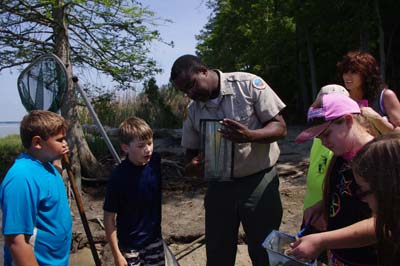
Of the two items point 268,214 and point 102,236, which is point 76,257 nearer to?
point 102,236

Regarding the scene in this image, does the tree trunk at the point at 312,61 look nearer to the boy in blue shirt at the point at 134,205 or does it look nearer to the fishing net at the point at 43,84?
the fishing net at the point at 43,84

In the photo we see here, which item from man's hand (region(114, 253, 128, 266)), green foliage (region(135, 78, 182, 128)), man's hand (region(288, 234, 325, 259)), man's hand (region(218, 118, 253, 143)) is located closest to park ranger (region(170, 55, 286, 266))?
man's hand (region(218, 118, 253, 143))

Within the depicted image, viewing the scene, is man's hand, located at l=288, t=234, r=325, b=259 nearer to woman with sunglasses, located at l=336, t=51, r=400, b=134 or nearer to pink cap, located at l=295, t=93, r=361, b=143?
pink cap, located at l=295, t=93, r=361, b=143

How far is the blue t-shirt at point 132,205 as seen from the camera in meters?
2.78

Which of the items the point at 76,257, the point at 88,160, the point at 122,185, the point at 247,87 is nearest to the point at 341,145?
the point at 247,87

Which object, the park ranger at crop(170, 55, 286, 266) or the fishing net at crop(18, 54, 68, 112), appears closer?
the park ranger at crop(170, 55, 286, 266)

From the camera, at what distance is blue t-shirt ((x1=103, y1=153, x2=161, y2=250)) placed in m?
2.78

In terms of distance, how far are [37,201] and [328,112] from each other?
152cm

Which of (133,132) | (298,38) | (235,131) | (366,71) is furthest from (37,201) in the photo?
(298,38)

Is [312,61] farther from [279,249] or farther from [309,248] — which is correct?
[309,248]

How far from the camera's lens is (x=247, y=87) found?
298cm

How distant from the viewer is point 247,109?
2.97 metres

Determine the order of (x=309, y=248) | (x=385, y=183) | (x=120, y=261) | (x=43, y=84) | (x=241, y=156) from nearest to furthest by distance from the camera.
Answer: (x=385, y=183) → (x=309, y=248) → (x=120, y=261) → (x=241, y=156) → (x=43, y=84)

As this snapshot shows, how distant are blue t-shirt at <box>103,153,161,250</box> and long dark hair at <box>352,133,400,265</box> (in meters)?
1.57
